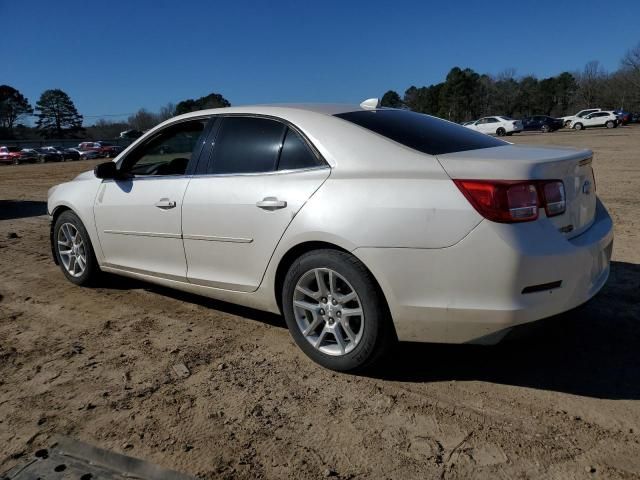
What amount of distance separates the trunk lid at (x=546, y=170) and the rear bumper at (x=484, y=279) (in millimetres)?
124

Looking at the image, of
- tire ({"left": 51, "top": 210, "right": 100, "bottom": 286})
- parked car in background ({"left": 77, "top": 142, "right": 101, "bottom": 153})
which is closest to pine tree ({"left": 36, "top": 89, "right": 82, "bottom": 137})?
parked car in background ({"left": 77, "top": 142, "right": 101, "bottom": 153})

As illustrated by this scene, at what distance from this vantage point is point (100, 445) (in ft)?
8.50

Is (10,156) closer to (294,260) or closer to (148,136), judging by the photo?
(148,136)

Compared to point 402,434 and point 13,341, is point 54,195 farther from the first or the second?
point 402,434

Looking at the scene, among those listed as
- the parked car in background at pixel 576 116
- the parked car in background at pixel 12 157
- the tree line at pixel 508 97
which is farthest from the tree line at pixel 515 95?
the parked car in background at pixel 12 157

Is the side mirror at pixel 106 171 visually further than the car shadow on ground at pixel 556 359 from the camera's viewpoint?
Yes

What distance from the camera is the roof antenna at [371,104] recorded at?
3.89 meters

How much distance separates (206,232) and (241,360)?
2.95ft

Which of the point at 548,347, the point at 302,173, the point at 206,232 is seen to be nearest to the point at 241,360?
the point at 206,232

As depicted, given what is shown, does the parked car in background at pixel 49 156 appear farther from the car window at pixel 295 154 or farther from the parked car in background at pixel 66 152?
the car window at pixel 295 154

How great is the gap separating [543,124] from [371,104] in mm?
49773

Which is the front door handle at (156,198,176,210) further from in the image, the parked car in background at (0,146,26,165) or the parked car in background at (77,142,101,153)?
the parked car in background at (77,142,101,153)

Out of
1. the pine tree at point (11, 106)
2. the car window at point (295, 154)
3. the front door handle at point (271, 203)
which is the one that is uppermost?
the pine tree at point (11, 106)

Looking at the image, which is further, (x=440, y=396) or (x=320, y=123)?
(x=320, y=123)
